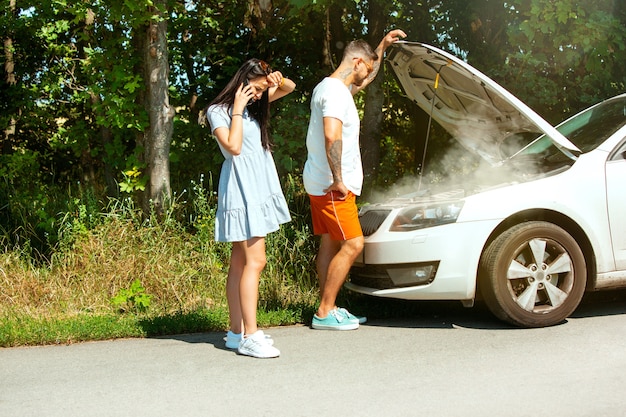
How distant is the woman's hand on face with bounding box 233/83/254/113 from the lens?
5.30m

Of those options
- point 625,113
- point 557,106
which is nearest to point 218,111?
point 625,113

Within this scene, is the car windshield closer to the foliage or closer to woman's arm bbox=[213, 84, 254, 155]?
woman's arm bbox=[213, 84, 254, 155]

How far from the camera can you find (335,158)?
19.4 ft

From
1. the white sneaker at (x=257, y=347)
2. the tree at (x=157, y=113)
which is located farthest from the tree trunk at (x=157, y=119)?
the white sneaker at (x=257, y=347)

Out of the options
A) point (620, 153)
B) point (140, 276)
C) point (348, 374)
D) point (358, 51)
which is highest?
point (358, 51)

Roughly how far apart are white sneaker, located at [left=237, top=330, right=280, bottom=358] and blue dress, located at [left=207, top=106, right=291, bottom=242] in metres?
0.66

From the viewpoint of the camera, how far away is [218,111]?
17.7 ft

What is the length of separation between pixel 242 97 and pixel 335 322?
74.7 inches

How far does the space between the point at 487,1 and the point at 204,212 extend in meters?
4.08

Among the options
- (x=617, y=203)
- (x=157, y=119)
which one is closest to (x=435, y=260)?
(x=617, y=203)

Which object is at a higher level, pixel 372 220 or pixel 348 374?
pixel 372 220

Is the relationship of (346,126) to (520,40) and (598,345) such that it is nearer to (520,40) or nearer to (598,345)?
(598,345)

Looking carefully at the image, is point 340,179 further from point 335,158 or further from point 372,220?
point 372,220

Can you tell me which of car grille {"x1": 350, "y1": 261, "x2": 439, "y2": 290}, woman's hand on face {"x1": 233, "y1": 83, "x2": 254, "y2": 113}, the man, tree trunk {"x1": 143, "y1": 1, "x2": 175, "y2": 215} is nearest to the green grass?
tree trunk {"x1": 143, "y1": 1, "x2": 175, "y2": 215}
